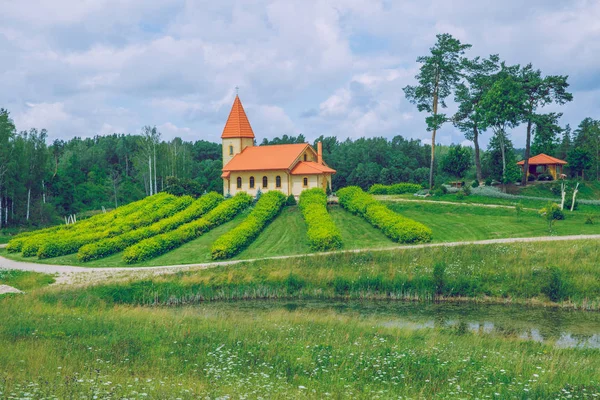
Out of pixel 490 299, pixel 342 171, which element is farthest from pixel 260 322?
pixel 342 171

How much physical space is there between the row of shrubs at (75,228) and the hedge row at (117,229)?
3.12 feet

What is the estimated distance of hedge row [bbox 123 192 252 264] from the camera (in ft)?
119

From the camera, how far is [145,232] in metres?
41.2

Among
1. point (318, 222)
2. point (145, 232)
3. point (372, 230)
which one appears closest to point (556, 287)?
point (372, 230)

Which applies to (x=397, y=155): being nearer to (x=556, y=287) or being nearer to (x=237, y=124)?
(x=237, y=124)

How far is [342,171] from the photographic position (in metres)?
86.8

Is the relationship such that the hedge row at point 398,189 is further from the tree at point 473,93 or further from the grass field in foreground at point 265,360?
the grass field in foreground at point 265,360

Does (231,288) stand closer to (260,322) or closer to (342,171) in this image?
(260,322)

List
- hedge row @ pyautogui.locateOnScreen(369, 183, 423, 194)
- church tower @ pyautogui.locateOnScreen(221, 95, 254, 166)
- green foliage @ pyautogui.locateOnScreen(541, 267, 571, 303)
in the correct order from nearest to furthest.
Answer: green foliage @ pyautogui.locateOnScreen(541, 267, 571, 303) < church tower @ pyautogui.locateOnScreen(221, 95, 254, 166) < hedge row @ pyautogui.locateOnScreen(369, 183, 423, 194)

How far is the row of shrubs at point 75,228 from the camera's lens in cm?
4228

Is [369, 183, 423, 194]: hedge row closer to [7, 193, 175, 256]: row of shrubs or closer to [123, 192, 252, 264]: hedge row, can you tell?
[123, 192, 252, 264]: hedge row

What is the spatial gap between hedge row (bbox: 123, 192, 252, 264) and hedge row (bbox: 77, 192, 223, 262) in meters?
1.25

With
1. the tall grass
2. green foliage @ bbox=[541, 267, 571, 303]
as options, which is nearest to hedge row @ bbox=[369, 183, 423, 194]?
the tall grass

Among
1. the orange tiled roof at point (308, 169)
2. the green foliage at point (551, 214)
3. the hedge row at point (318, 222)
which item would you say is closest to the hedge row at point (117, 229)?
the orange tiled roof at point (308, 169)
